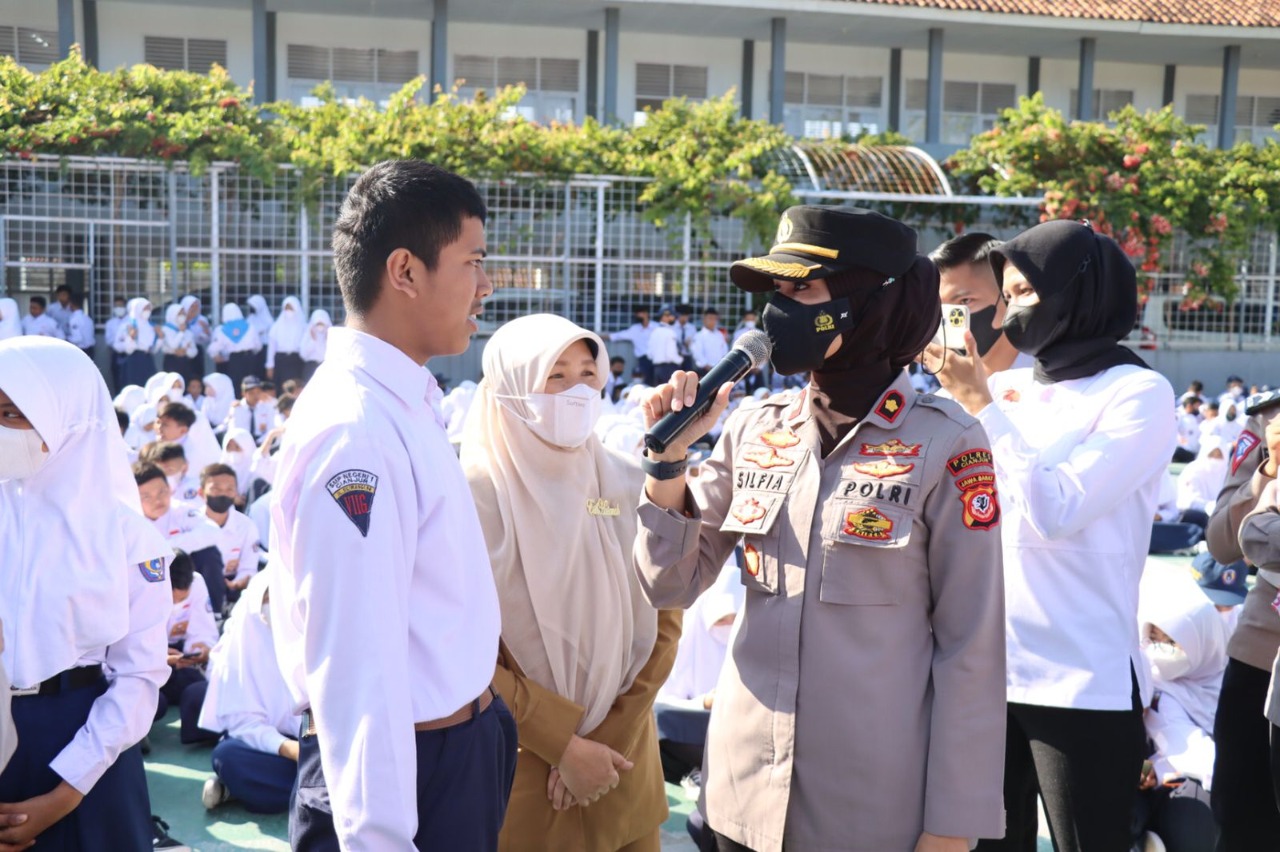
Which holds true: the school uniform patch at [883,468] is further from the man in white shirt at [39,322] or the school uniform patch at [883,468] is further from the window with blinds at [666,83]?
the window with blinds at [666,83]

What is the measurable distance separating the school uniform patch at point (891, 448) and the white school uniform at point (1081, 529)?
1.39 ft

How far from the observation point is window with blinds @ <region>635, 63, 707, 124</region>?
69.4ft

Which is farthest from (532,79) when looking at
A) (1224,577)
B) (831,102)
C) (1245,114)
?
(1224,577)

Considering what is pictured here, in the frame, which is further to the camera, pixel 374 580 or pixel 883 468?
pixel 883 468

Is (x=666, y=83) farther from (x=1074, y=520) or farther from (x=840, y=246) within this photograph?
(x=840, y=246)

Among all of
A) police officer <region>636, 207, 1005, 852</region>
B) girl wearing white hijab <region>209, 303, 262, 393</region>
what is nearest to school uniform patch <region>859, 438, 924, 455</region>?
police officer <region>636, 207, 1005, 852</region>

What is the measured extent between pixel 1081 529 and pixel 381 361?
1404 mm

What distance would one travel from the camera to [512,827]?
8.41ft

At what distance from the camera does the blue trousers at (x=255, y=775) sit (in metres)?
4.18

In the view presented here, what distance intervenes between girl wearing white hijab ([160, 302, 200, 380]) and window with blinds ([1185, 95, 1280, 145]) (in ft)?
61.0

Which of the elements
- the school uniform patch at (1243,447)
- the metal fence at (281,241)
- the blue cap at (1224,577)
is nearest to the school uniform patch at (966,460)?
the school uniform patch at (1243,447)

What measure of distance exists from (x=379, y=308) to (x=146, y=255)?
43.9ft

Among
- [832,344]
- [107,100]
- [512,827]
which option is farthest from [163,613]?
[107,100]

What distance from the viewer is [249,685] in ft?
14.9
